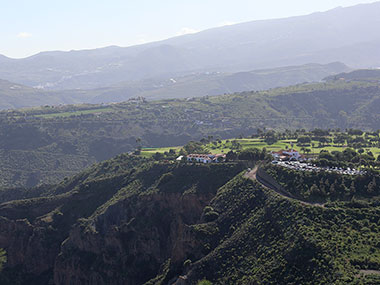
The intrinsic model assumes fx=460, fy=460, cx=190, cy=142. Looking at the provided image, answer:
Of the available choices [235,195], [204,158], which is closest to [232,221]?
[235,195]

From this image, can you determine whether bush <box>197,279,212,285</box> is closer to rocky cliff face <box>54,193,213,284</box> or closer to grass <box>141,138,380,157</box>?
rocky cliff face <box>54,193,213,284</box>

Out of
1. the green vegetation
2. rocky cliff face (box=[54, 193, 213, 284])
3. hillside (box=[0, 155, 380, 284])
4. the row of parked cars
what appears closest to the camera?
hillside (box=[0, 155, 380, 284])

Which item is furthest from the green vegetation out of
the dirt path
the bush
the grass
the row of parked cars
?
the row of parked cars

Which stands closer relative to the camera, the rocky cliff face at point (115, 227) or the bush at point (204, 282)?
the bush at point (204, 282)

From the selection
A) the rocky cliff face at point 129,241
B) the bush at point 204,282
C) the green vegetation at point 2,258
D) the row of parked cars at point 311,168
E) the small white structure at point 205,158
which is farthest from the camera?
the small white structure at point 205,158

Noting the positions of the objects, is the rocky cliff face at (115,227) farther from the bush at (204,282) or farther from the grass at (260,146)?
the grass at (260,146)

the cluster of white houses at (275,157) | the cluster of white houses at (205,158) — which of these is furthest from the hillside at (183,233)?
the cluster of white houses at (275,157)

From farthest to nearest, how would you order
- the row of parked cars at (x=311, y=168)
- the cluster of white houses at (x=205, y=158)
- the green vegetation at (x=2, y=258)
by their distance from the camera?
the cluster of white houses at (x=205, y=158) < the green vegetation at (x=2, y=258) < the row of parked cars at (x=311, y=168)

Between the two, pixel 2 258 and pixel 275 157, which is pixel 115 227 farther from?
pixel 275 157

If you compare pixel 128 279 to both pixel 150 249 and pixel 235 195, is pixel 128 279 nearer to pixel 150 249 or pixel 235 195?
pixel 150 249
